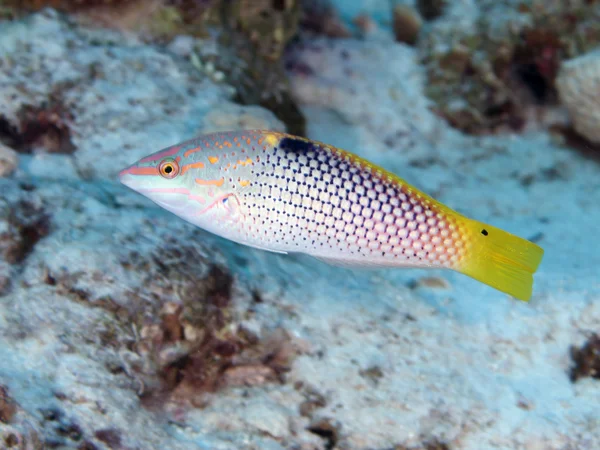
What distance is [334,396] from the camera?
3.50 meters

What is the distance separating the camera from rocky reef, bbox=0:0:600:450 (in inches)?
115

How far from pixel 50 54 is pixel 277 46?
2.30m

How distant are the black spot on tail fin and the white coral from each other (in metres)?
4.53

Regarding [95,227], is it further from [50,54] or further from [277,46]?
[277,46]

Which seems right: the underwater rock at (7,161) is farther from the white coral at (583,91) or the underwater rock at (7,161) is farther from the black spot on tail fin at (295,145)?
the white coral at (583,91)

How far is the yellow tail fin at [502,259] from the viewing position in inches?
101

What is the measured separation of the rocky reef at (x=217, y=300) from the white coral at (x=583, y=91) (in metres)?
0.05

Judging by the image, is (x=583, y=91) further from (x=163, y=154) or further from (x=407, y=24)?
(x=163, y=154)

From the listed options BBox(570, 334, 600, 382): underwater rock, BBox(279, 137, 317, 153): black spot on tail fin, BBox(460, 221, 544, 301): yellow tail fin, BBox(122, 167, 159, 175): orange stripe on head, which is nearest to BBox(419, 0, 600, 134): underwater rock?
BBox(570, 334, 600, 382): underwater rock

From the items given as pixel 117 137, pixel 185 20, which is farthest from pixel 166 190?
pixel 185 20

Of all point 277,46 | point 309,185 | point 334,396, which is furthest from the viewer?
point 277,46

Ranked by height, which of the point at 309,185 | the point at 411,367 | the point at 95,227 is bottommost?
the point at 411,367

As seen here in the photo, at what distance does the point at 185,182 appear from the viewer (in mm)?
2619

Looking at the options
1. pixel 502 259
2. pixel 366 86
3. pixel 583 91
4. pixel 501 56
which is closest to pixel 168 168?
pixel 502 259
